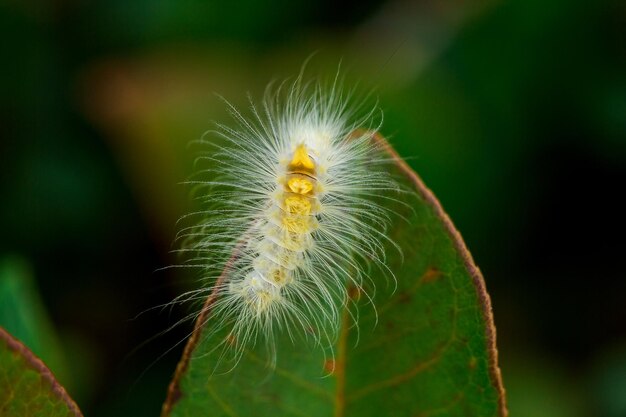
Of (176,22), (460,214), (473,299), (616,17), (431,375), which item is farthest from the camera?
(176,22)

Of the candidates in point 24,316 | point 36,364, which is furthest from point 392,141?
point 36,364

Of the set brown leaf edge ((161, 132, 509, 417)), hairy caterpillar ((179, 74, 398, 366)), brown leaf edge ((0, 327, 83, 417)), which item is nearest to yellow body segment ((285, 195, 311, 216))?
hairy caterpillar ((179, 74, 398, 366))

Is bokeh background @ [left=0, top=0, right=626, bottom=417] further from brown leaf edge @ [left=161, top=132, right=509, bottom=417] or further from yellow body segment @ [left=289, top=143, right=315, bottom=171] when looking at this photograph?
brown leaf edge @ [left=161, top=132, right=509, bottom=417]

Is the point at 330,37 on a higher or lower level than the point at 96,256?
higher

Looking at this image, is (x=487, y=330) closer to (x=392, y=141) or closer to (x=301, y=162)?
(x=301, y=162)

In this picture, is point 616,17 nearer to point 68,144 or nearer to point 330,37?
point 330,37

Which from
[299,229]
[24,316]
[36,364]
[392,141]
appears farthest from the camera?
[392,141]

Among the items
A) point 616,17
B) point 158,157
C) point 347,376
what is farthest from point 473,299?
point 616,17
